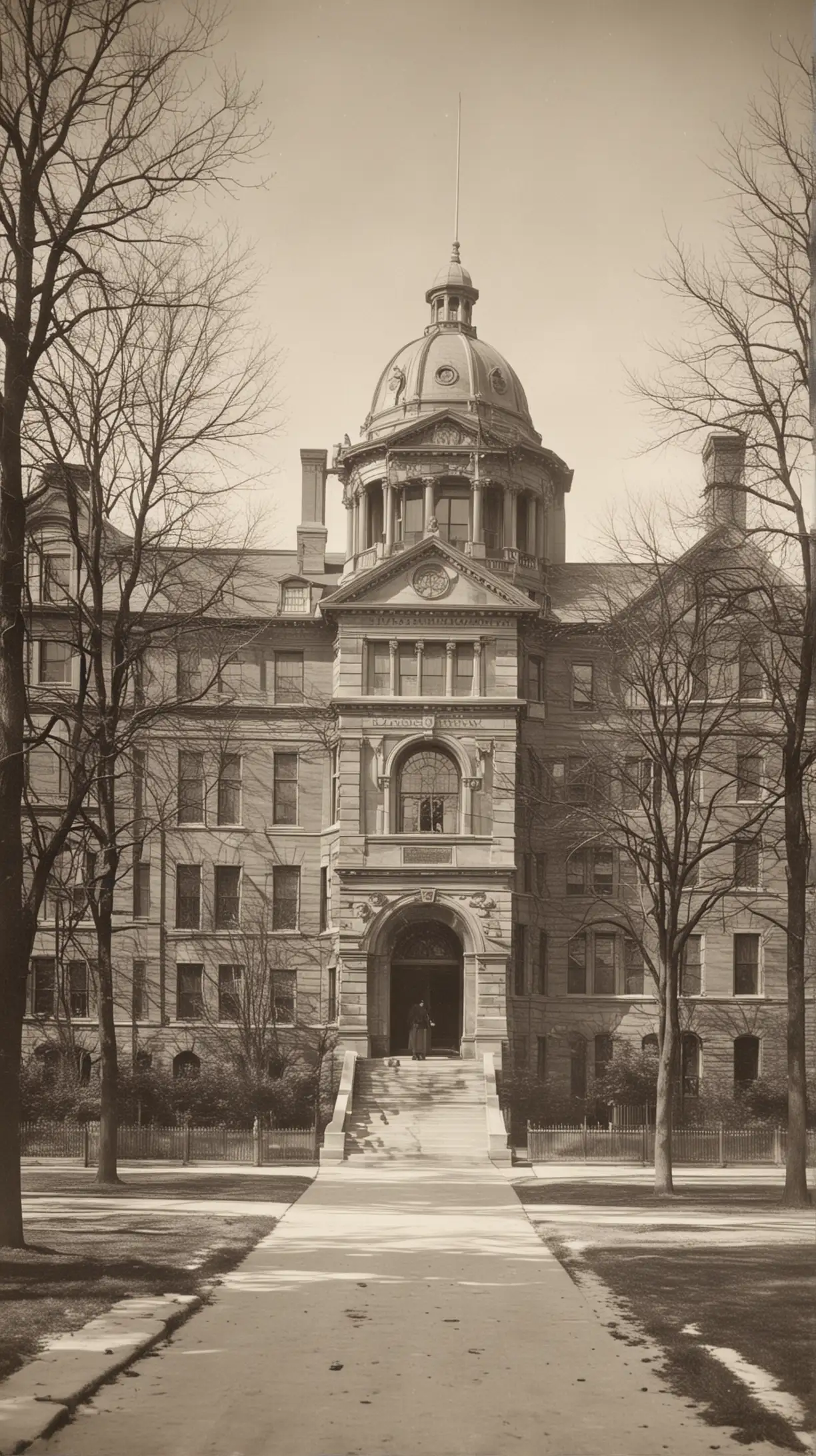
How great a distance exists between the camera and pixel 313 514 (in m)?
54.7

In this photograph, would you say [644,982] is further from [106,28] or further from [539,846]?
[106,28]

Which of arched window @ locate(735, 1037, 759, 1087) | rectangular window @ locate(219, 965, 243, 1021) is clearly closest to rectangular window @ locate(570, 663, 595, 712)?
arched window @ locate(735, 1037, 759, 1087)

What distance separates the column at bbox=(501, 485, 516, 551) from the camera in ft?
171

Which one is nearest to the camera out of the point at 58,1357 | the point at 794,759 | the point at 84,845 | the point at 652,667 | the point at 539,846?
the point at 58,1357

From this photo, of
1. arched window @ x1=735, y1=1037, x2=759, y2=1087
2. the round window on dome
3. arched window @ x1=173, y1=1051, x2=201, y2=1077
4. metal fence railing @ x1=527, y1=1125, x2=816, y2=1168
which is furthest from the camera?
the round window on dome

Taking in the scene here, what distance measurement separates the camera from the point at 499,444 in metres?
51.9

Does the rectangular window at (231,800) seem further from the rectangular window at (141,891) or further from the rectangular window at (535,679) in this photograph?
the rectangular window at (535,679)

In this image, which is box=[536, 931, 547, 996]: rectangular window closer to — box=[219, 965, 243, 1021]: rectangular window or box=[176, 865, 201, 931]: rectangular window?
box=[219, 965, 243, 1021]: rectangular window

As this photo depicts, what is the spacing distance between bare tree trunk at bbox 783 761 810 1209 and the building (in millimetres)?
17522

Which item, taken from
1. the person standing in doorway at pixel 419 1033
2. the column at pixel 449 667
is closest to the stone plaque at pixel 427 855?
the person standing in doorway at pixel 419 1033

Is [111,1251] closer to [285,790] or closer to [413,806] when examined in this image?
[413,806]

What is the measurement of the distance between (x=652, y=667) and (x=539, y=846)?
2175 cm

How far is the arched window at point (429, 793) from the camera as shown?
4653 cm

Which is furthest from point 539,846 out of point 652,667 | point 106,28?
point 106,28
